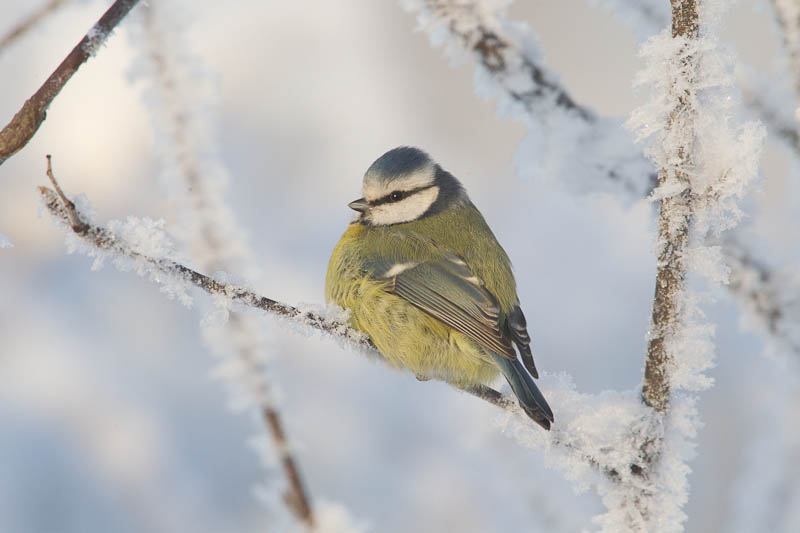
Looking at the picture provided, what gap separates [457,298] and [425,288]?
0.29ft

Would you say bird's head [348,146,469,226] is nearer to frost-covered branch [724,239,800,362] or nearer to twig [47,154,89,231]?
frost-covered branch [724,239,800,362]

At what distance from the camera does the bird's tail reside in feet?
Answer: 3.93

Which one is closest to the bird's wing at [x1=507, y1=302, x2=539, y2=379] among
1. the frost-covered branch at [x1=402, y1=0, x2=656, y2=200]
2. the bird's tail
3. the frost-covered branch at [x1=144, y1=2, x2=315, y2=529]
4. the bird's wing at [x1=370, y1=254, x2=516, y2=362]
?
the bird's wing at [x1=370, y1=254, x2=516, y2=362]

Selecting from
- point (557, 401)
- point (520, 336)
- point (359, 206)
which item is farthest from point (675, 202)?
point (359, 206)

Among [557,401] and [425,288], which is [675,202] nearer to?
[557,401]

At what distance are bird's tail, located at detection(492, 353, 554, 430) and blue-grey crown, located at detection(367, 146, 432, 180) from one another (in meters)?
0.72

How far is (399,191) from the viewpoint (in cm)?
225

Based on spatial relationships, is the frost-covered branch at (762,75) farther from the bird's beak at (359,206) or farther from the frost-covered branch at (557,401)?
the bird's beak at (359,206)

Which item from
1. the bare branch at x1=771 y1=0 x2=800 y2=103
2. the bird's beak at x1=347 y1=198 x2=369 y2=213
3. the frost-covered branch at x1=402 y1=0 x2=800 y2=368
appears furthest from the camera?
the bird's beak at x1=347 y1=198 x2=369 y2=213

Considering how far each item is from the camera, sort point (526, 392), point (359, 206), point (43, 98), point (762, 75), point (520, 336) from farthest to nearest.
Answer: point (359, 206) < point (520, 336) < point (762, 75) < point (526, 392) < point (43, 98)

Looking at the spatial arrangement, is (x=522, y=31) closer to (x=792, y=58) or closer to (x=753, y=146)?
(x=792, y=58)

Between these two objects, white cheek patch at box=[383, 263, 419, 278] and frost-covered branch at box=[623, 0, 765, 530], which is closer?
frost-covered branch at box=[623, 0, 765, 530]

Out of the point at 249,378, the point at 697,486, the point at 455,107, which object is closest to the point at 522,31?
the point at 249,378

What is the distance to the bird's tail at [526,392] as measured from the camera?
120cm
